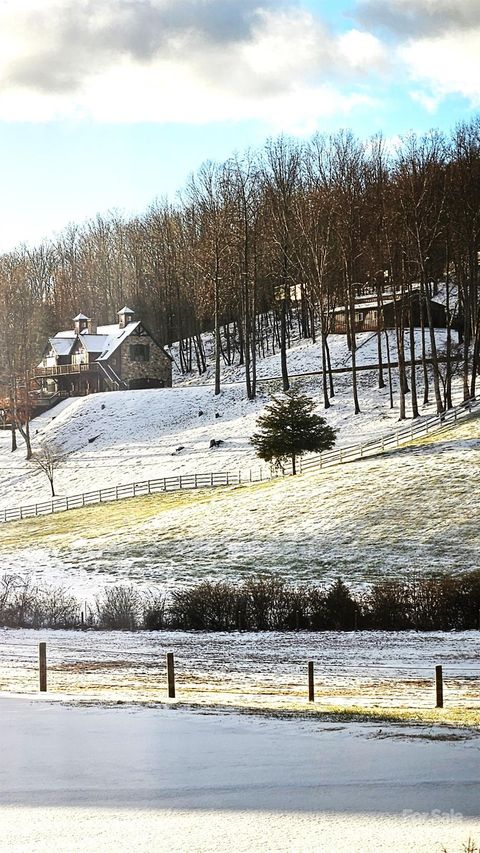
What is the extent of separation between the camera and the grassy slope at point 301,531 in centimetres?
3634

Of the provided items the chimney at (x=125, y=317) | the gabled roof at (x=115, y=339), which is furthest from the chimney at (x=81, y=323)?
the chimney at (x=125, y=317)

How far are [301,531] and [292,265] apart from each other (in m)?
35.7

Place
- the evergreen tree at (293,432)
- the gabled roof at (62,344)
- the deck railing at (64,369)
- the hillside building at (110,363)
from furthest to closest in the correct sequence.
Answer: the gabled roof at (62,344), the deck railing at (64,369), the hillside building at (110,363), the evergreen tree at (293,432)

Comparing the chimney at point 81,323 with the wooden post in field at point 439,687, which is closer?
the wooden post in field at point 439,687

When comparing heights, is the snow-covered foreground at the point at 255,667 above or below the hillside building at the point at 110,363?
below

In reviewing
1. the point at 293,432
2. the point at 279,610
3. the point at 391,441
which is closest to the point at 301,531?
the point at 293,432

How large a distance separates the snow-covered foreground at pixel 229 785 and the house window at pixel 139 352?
7497 cm

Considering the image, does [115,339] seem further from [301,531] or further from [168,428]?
[301,531]

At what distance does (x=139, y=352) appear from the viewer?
89812 millimetres

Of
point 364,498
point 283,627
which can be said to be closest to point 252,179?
point 364,498


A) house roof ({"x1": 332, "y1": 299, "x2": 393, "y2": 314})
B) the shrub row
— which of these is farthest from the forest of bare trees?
the shrub row

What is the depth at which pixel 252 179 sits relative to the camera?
7950 cm

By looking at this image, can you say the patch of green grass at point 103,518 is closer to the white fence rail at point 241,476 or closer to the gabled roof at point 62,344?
the white fence rail at point 241,476

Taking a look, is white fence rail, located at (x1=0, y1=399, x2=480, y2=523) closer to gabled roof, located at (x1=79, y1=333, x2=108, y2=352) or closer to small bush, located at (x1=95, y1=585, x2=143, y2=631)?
small bush, located at (x1=95, y1=585, x2=143, y2=631)
